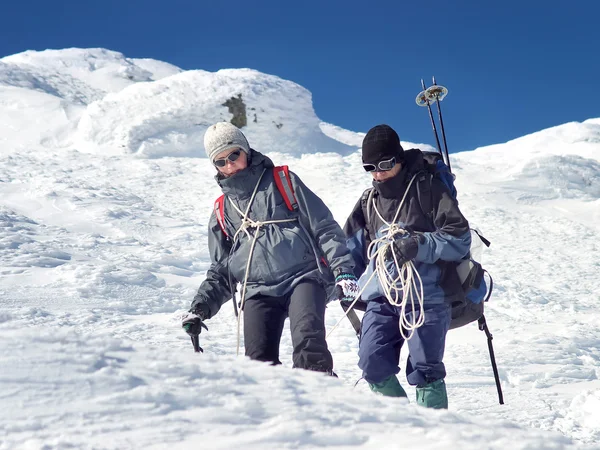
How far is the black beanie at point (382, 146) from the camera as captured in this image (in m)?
3.22

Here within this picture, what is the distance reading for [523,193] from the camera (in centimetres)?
1259

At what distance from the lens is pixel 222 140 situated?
3.34 meters

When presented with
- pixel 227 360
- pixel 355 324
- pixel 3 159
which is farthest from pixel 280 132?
pixel 227 360

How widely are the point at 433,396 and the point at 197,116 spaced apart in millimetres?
18415

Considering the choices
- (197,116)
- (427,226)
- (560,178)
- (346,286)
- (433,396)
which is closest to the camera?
(433,396)

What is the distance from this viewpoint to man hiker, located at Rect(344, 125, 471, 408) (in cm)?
296

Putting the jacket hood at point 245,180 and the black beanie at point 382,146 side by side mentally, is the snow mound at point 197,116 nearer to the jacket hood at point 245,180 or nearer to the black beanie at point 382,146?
the jacket hood at point 245,180

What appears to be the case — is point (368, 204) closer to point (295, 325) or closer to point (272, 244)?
point (272, 244)

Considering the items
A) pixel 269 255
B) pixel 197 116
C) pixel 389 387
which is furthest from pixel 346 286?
pixel 197 116

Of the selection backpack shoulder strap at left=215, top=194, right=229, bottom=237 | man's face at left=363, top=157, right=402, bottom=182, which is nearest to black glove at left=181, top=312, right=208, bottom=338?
backpack shoulder strap at left=215, top=194, right=229, bottom=237

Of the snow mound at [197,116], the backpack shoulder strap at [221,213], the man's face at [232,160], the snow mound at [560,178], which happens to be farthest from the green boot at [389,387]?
the snow mound at [197,116]

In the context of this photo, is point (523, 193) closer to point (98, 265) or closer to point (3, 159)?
point (98, 265)

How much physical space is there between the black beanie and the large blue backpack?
172mm

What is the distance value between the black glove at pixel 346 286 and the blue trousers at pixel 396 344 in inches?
9.1
